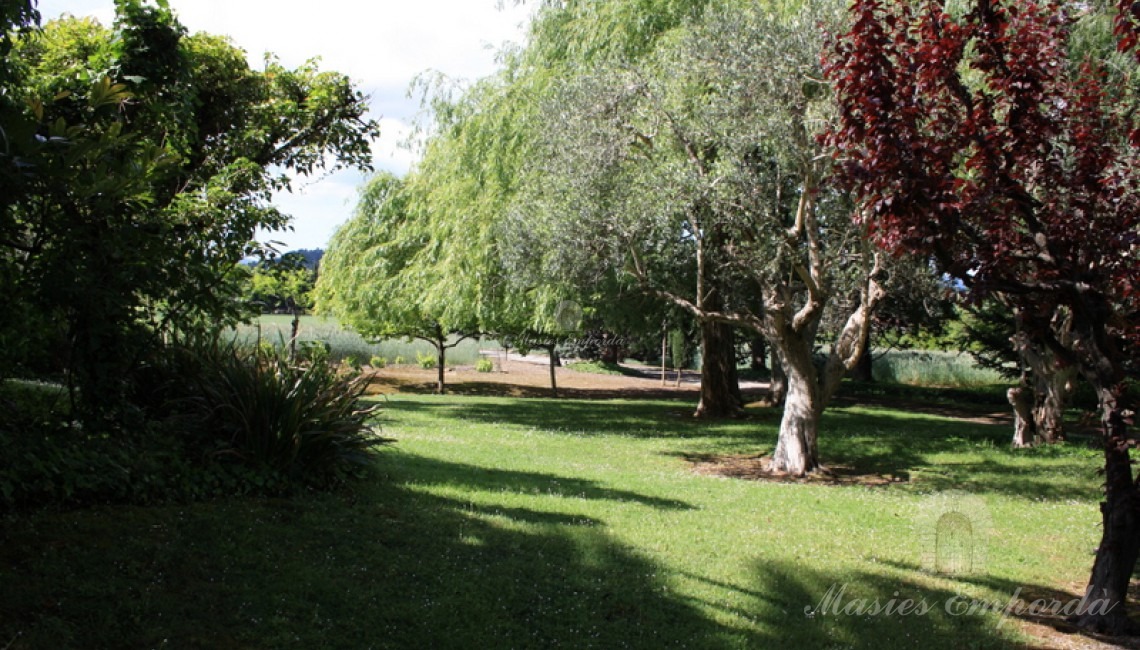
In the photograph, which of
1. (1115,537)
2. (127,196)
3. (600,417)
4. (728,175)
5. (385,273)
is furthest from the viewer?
(385,273)

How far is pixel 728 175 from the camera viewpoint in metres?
11.3

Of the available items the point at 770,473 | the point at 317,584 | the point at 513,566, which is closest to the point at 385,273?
the point at 770,473

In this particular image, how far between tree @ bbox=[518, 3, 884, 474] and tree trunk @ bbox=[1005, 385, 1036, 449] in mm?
4422

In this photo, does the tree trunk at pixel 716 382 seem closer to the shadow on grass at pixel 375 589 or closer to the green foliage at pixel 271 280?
the green foliage at pixel 271 280

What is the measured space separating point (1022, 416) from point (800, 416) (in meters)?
6.06

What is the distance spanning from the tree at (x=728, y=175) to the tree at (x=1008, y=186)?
15.1 feet

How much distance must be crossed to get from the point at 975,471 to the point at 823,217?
456cm

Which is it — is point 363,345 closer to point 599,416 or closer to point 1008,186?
point 599,416

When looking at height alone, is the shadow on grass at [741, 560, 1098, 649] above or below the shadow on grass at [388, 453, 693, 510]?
below

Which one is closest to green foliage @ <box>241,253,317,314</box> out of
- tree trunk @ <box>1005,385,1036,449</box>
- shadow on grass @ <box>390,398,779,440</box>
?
shadow on grass @ <box>390,398,779,440</box>

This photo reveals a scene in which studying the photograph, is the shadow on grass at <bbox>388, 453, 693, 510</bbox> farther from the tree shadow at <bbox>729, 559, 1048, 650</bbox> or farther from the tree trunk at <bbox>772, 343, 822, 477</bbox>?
the tree trunk at <bbox>772, 343, 822, 477</bbox>

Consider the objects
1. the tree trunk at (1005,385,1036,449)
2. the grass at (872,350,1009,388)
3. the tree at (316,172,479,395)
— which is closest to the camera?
the tree trunk at (1005,385,1036,449)

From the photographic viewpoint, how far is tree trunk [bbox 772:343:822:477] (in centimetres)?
1249

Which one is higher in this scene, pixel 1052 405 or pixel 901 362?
pixel 901 362
